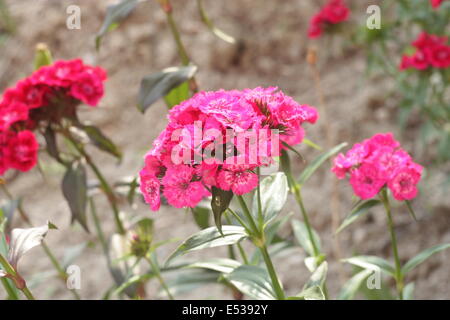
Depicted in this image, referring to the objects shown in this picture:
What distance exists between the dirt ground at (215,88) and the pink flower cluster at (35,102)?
0.72 metres

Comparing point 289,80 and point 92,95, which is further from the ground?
point 92,95

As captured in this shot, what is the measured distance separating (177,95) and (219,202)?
2.48 feet

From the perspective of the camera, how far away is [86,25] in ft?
10.3

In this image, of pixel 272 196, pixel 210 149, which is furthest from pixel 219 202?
pixel 272 196

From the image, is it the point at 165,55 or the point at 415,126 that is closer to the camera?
the point at 415,126

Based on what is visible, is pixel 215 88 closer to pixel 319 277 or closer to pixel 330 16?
pixel 330 16

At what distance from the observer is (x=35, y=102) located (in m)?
1.39

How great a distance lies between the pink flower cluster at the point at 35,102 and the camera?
134 cm

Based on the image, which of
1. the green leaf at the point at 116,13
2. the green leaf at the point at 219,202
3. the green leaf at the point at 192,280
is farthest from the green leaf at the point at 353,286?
the green leaf at the point at 116,13

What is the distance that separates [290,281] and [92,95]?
41.4 inches

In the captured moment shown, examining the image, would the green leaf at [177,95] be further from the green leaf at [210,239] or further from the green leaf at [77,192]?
the green leaf at [210,239]

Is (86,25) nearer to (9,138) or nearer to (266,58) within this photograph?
(266,58)
